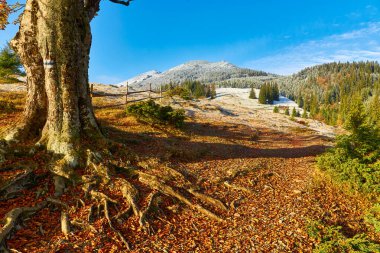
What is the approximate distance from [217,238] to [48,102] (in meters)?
7.63

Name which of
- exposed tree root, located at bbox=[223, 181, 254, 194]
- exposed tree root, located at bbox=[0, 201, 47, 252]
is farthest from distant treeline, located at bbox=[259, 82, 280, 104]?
exposed tree root, located at bbox=[0, 201, 47, 252]

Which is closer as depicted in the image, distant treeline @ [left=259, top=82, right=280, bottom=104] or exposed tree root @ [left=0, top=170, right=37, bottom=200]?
exposed tree root @ [left=0, top=170, right=37, bottom=200]

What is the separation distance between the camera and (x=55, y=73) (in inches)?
320

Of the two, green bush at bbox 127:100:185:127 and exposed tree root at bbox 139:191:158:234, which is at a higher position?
green bush at bbox 127:100:185:127

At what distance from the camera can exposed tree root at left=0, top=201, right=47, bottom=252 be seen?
15.2 ft

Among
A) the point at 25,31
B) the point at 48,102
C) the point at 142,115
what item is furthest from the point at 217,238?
the point at 142,115

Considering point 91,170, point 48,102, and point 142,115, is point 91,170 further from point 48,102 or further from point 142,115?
point 142,115

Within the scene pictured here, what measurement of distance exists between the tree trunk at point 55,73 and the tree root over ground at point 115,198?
44.6 inches

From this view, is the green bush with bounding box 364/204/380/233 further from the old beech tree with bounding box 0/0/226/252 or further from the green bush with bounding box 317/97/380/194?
the old beech tree with bounding box 0/0/226/252

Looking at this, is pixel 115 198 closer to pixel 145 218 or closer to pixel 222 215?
pixel 145 218

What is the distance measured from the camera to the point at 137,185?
24.7ft

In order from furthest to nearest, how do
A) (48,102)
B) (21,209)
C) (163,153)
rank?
(163,153), (48,102), (21,209)

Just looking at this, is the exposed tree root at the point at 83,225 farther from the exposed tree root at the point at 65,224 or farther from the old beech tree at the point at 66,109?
the old beech tree at the point at 66,109

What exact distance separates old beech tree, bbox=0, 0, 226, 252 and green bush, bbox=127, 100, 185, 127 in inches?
382
